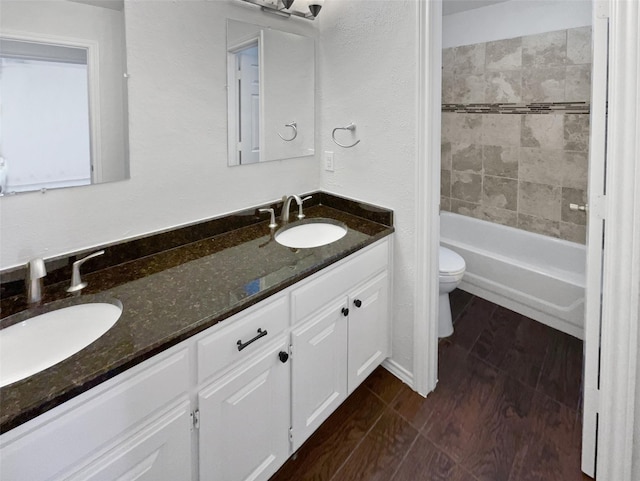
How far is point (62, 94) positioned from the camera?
1205 millimetres

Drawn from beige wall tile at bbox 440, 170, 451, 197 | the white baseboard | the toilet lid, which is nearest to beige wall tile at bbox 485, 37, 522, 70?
beige wall tile at bbox 440, 170, 451, 197

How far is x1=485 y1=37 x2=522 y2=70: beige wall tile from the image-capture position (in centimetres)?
277

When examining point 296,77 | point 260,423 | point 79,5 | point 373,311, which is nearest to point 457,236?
point 373,311

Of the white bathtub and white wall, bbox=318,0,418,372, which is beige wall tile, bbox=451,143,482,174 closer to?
the white bathtub

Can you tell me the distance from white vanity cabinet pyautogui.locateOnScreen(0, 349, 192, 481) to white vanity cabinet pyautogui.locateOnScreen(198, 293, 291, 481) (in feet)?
0.23

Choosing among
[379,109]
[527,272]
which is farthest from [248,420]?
[527,272]

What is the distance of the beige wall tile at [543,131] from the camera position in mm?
2629

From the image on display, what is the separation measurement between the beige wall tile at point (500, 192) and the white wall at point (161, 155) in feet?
7.05

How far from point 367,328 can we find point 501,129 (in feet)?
6.94

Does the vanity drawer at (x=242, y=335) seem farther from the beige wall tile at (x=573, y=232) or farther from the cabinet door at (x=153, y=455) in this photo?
the beige wall tile at (x=573, y=232)

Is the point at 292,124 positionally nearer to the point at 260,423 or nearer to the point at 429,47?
the point at 429,47

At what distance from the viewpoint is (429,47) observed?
1.56m

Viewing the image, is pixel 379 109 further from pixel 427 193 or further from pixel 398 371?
pixel 398 371

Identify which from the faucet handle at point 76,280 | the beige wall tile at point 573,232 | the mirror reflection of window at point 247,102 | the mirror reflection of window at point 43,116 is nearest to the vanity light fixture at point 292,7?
the mirror reflection of window at point 247,102
